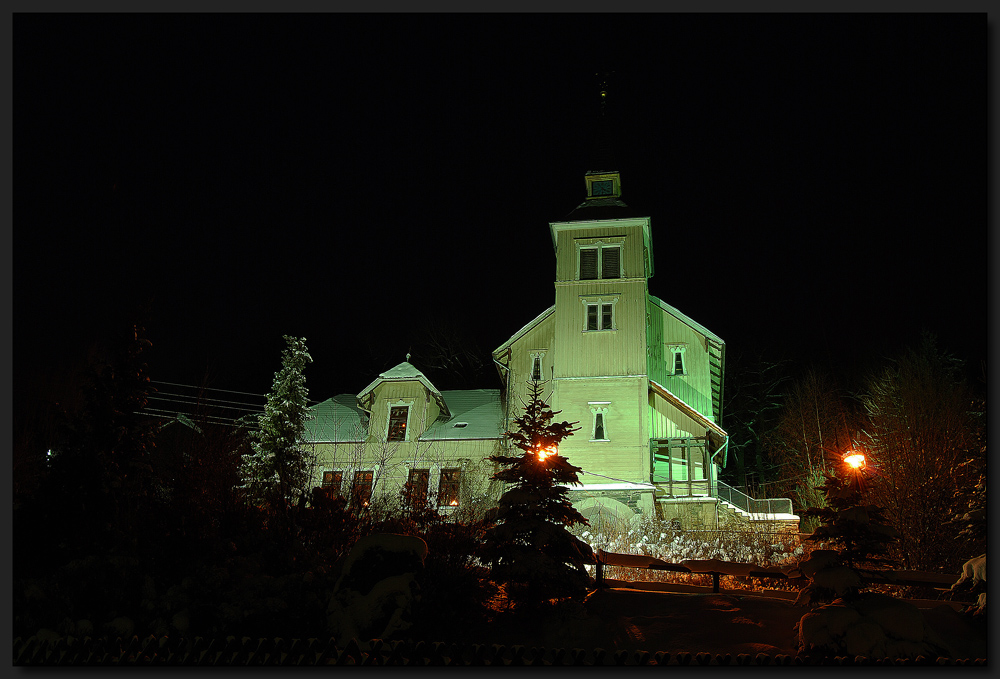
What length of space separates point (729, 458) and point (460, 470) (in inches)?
975

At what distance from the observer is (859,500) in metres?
11.4

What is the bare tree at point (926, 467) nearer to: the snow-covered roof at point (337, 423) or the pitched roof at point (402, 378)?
the pitched roof at point (402, 378)

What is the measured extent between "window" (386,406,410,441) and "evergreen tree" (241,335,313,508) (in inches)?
258

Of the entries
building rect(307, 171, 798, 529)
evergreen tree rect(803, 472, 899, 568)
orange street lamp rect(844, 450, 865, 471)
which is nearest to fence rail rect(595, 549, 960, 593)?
evergreen tree rect(803, 472, 899, 568)

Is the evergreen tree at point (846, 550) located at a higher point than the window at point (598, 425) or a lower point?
lower

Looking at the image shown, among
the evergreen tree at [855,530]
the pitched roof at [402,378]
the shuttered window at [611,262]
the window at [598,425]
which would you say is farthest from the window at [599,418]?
the evergreen tree at [855,530]

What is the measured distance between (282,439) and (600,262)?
16.1m

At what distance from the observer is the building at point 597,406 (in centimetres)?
2925

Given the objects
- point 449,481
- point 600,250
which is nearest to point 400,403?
point 449,481

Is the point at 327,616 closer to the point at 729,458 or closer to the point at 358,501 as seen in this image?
the point at 358,501

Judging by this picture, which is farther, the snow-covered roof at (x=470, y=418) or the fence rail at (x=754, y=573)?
the snow-covered roof at (x=470, y=418)

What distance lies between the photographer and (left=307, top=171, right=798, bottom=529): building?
29250 mm

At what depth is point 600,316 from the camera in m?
32.1

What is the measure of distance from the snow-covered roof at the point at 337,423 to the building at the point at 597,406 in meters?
0.10
